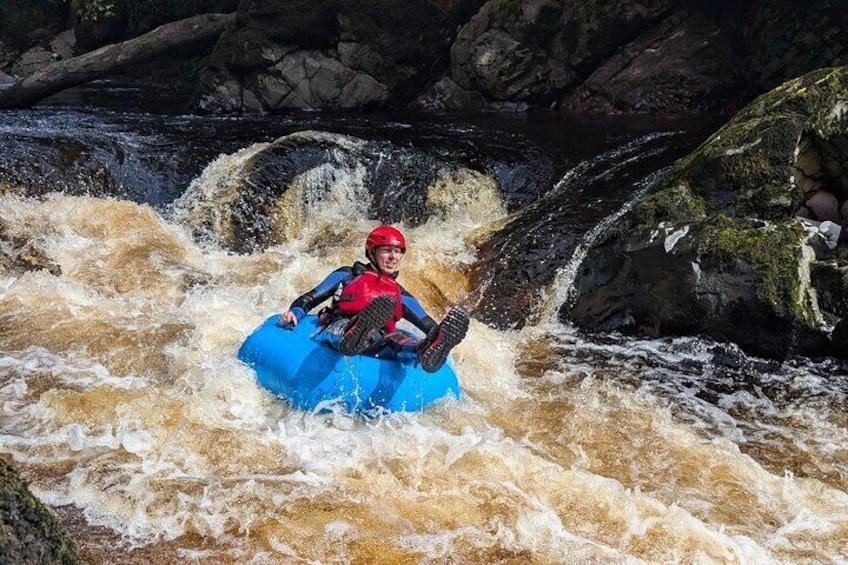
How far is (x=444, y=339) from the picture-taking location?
420cm

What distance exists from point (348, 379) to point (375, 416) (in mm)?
269

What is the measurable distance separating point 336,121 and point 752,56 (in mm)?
6397

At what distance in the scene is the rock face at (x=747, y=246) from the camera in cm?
550

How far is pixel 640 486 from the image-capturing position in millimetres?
3992

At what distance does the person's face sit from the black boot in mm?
768

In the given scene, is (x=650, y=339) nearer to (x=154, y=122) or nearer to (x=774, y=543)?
(x=774, y=543)

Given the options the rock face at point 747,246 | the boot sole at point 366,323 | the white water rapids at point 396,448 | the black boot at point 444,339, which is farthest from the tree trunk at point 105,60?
the black boot at point 444,339

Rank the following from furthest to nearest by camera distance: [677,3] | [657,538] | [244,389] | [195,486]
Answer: [677,3]
[244,389]
[195,486]
[657,538]

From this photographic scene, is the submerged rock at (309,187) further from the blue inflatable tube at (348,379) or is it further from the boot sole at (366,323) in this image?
the boot sole at (366,323)

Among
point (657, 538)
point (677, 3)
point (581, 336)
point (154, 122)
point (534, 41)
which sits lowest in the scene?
point (657, 538)

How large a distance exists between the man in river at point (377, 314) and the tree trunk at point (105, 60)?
31.1 feet

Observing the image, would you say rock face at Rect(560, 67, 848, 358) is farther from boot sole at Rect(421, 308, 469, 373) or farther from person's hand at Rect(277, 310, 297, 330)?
person's hand at Rect(277, 310, 297, 330)

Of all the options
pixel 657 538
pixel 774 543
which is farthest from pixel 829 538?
pixel 657 538

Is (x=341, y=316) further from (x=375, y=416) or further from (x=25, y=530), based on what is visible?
(x=25, y=530)
